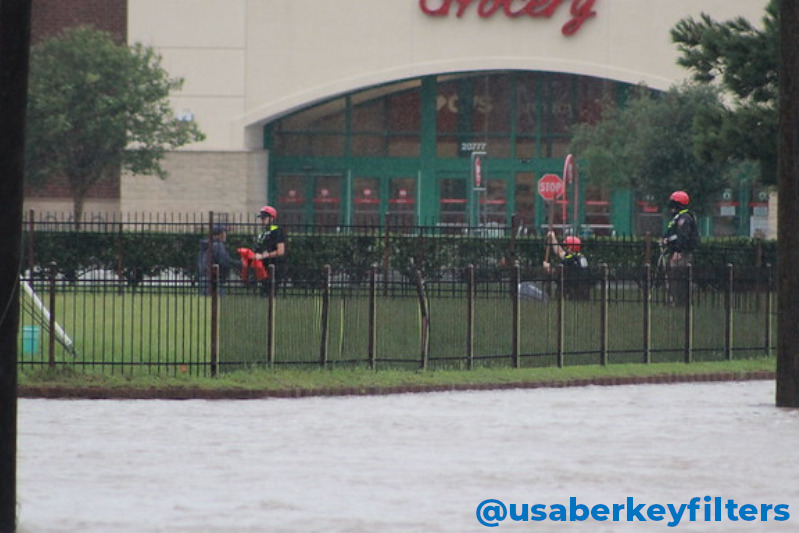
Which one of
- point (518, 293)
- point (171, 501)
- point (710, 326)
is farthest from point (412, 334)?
point (171, 501)

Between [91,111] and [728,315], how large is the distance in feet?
122

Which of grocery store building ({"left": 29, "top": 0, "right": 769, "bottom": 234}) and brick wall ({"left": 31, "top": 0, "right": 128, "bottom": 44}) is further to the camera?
brick wall ({"left": 31, "top": 0, "right": 128, "bottom": 44})

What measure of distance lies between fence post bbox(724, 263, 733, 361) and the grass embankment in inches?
48.1

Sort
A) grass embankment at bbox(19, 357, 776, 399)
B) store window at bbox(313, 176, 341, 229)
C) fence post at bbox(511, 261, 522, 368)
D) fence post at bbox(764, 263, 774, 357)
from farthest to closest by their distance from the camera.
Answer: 1. store window at bbox(313, 176, 341, 229)
2. fence post at bbox(764, 263, 774, 357)
3. fence post at bbox(511, 261, 522, 368)
4. grass embankment at bbox(19, 357, 776, 399)

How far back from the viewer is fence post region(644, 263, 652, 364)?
22984 millimetres

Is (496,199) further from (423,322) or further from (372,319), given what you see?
(372,319)

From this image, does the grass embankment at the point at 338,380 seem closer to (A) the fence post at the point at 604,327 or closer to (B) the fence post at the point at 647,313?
(A) the fence post at the point at 604,327

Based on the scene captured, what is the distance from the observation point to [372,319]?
21.2 metres

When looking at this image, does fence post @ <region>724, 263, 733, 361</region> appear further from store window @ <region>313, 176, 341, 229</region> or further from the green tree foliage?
store window @ <region>313, 176, 341, 229</region>

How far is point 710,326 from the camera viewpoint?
24.3 metres

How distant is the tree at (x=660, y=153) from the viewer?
173 feet

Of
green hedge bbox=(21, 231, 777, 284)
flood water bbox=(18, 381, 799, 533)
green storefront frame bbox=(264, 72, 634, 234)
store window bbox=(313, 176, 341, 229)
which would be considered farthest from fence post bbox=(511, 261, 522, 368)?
store window bbox=(313, 176, 341, 229)

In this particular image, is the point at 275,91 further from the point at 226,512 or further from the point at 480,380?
the point at 226,512

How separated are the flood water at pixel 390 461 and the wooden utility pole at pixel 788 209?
43 cm
